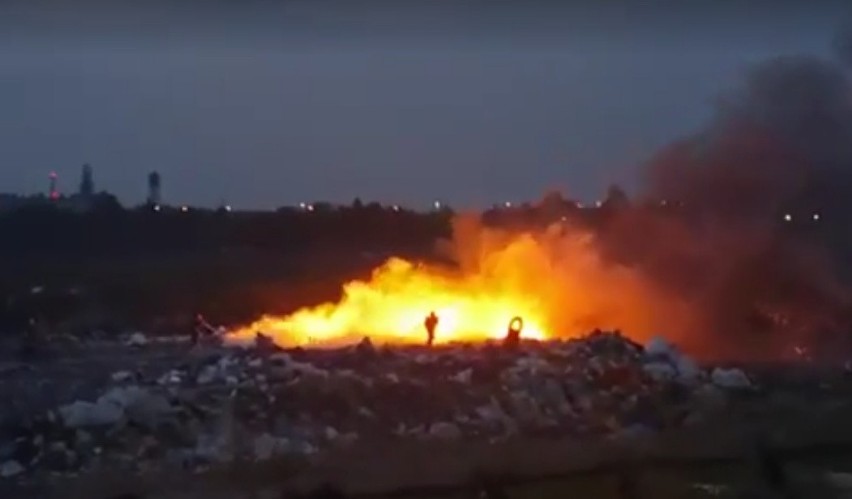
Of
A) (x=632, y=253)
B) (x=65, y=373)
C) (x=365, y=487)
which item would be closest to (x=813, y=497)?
(x=365, y=487)

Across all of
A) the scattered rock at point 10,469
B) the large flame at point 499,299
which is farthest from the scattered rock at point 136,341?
the scattered rock at point 10,469

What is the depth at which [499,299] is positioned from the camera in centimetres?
3556

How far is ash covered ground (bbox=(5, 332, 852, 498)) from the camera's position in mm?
19359

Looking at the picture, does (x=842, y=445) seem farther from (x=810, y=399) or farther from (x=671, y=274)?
(x=671, y=274)

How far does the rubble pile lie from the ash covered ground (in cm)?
3

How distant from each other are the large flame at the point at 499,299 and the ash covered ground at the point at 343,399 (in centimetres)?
687

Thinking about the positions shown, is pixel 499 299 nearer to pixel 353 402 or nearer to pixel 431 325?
pixel 431 325

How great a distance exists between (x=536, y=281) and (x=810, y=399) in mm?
14969

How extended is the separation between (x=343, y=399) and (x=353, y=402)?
5.9 inches

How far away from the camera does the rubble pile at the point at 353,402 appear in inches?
766

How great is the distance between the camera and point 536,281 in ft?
120

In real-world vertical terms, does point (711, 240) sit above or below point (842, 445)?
above

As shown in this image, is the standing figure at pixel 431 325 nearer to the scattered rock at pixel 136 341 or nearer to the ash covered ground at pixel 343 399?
the ash covered ground at pixel 343 399

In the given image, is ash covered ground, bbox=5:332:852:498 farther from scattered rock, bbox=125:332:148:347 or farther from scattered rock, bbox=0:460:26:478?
scattered rock, bbox=125:332:148:347
